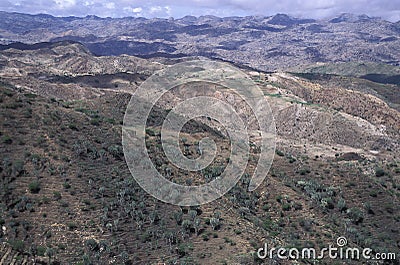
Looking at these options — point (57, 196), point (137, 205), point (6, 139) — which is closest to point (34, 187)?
point (57, 196)

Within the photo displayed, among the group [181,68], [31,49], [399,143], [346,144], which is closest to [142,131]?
[346,144]

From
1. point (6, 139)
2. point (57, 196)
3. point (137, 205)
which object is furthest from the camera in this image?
point (6, 139)

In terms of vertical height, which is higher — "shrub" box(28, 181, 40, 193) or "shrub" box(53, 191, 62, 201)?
"shrub" box(28, 181, 40, 193)

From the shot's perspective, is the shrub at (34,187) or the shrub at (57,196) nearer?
the shrub at (57,196)

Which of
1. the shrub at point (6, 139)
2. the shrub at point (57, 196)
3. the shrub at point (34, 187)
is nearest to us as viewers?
the shrub at point (57, 196)

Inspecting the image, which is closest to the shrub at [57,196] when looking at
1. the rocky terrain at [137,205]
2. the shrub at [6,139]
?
the rocky terrain at [137,205]

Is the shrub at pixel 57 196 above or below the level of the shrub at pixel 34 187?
A: below

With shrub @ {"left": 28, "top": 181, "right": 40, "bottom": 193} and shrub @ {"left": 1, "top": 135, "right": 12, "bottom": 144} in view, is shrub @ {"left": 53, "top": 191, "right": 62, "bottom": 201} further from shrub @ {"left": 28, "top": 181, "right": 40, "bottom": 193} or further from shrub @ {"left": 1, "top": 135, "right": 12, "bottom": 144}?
shrub @ {"left": 1, "top": 135, "right": 12, "bottom": 144}

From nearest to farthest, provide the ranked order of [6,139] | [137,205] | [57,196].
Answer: [57,196]
[137,205]
[6,139]

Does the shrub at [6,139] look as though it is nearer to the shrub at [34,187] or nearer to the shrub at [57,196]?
the shrub at [34,187]

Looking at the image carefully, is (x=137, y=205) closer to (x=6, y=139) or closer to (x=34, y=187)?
(x=34, y=187)

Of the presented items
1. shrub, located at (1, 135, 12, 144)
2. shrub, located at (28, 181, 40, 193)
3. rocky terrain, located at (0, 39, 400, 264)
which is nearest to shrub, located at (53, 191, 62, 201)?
rocky terrain, located at (0, 39, 400, 264)
